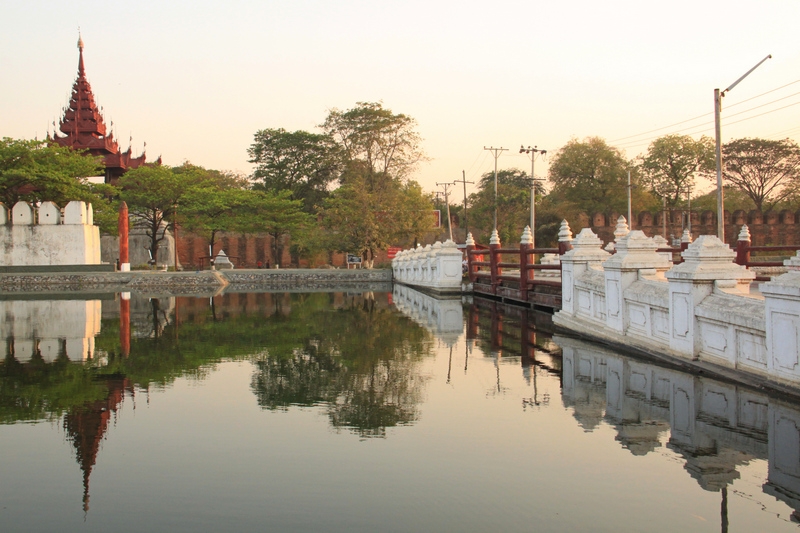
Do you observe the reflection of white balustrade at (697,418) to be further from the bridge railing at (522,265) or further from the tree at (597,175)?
the tree at (597,175)

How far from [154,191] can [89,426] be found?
40.2m

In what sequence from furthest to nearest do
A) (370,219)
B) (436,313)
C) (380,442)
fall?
(370,219) < (436,313) < (380,442)

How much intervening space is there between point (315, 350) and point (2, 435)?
5.68 meters

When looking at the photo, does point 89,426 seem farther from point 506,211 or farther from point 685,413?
point 506,211

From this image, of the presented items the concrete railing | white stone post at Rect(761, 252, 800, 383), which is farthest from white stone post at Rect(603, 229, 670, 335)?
white stone post at Rect(761, 252, 800, 383)

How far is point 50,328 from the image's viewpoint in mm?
15258

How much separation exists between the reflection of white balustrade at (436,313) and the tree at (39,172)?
2154 centimetres

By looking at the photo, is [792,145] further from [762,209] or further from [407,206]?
[407,206]

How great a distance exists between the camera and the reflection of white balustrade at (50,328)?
1170cm

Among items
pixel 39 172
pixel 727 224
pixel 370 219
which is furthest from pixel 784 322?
pixel 727 224

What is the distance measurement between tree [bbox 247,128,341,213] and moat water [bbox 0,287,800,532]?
4882 centimetres

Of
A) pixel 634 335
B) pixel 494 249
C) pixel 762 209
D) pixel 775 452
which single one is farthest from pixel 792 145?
pixel 775 452

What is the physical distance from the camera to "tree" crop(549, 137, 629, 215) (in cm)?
6544

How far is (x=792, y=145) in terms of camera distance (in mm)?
63938
